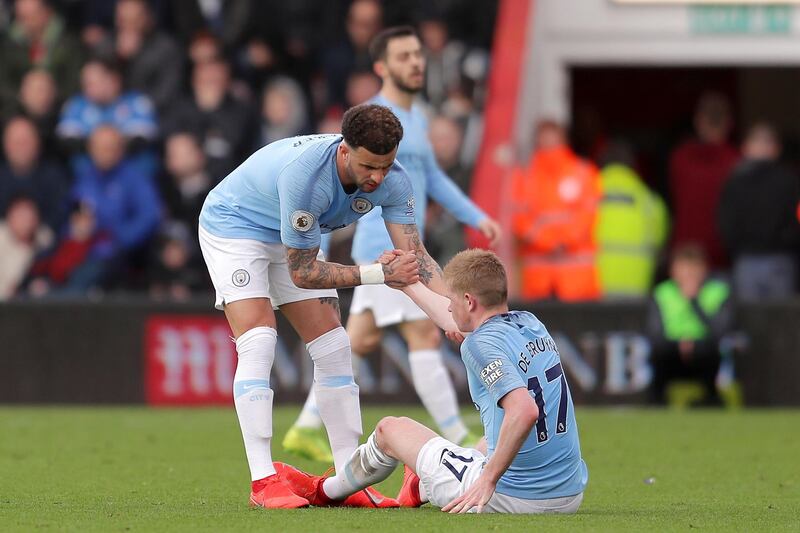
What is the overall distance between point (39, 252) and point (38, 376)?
108cm

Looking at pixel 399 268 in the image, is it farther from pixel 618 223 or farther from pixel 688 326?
pixel 618 223

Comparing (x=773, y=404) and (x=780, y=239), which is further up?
(x=780, y=239)

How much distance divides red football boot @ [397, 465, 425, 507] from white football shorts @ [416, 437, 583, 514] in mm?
332

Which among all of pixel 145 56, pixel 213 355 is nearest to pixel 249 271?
pixel 213 355

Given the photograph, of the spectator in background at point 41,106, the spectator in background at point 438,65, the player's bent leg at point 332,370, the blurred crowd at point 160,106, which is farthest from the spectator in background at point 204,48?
the player's bent leg at point 332,370

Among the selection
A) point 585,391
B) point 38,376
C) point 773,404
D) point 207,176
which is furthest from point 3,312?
point 773,404

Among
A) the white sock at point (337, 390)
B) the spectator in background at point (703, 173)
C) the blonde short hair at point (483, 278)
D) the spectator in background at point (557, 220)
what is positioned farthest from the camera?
the spectator in background at point (703, 173)

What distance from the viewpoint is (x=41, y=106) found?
1449 cm

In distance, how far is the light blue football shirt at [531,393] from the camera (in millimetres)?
5941

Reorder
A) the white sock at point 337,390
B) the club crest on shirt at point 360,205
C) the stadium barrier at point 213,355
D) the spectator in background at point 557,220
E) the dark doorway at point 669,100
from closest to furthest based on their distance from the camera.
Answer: the club crest on shirt at point 360,205 < the white sock at point 337,390 < the stadium barrier at point 213,355 < the spectator in background at point 557,220 < the dark doorway at point 669,100

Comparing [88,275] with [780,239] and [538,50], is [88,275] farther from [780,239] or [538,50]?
[780,239]

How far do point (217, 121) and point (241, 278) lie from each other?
24.3 ft

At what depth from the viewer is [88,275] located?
550 inches

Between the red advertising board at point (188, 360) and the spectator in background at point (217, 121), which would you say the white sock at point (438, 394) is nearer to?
the red advertising board at point (188, 360)
